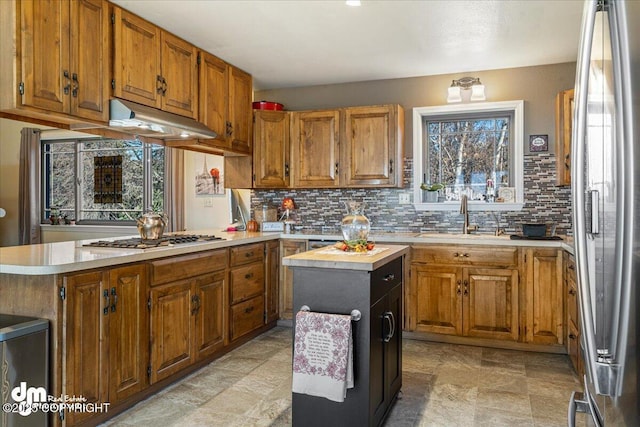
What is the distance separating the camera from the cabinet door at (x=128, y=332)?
242 centimetres

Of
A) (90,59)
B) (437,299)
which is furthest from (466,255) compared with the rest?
(90,59)

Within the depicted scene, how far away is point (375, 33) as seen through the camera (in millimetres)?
A: 3398

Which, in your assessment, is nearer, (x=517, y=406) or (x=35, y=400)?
(x=35, y=400)

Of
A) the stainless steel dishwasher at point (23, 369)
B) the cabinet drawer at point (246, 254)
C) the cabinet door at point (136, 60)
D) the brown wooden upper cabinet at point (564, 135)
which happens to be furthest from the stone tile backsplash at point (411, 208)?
the stainless steel dishwasher at point (23, 369)

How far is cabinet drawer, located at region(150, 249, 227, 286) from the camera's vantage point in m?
2.75

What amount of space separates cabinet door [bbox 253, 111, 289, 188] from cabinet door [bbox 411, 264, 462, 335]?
1680mm

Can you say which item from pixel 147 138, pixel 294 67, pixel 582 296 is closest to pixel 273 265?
pixel 147 138

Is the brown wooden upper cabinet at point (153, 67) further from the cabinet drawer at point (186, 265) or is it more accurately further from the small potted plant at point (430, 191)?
the small potted plant at point (430, 191)

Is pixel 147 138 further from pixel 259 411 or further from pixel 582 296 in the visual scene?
pixel 582 296

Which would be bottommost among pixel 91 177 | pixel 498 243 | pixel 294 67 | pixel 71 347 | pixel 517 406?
pixel 517 406

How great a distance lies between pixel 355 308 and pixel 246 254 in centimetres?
190

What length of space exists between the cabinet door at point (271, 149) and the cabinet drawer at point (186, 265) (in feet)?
4.33

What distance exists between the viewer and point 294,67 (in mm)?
4238

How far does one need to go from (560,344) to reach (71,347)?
3429 millimetres
